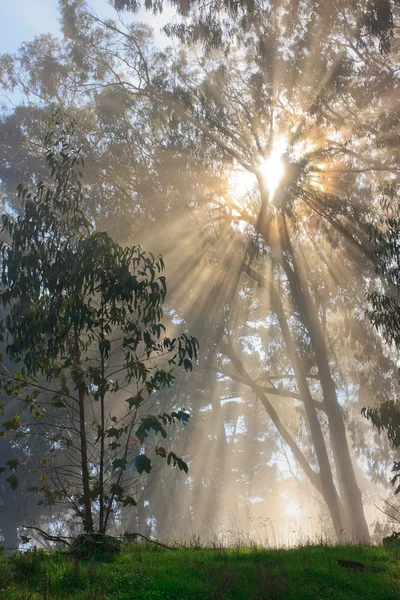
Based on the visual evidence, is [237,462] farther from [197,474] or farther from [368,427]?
[368,427]

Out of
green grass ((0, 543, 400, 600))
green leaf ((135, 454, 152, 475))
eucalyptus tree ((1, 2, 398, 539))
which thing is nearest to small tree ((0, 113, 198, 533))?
green leaf ((135, 454, 152, 475))

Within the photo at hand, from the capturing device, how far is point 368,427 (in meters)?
27.2

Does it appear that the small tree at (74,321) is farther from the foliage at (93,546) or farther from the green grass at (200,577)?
the green grass at (200,577)

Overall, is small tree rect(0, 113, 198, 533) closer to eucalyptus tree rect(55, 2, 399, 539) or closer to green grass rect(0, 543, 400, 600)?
green grass rect(0, 543, 400, 600)

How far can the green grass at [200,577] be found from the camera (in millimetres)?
4008

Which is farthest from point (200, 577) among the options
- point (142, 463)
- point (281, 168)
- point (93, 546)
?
point (281, 168)

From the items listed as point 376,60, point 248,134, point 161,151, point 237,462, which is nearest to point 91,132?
point 161,151

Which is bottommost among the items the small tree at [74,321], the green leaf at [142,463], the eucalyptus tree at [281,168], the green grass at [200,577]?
the green grass at [200,577]

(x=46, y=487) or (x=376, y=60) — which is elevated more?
(x=376, y=60)

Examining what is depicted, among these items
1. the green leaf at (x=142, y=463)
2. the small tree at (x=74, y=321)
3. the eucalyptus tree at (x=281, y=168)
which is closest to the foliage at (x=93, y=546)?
the small tree at (x=74, y=321)

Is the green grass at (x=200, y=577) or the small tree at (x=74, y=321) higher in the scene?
the small tree at (x=74, y=321)

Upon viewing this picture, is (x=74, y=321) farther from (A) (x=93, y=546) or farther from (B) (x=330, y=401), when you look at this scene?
(B) (x=330, y=401)

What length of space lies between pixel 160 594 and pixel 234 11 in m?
12.7

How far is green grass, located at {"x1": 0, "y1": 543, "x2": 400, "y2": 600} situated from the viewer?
4008mm
